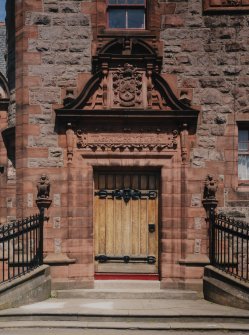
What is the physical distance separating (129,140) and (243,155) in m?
2.65

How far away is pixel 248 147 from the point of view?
10672 millimetres

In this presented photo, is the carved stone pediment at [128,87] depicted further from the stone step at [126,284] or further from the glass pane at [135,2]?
the stone step at [126,284]

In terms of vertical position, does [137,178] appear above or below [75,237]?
above

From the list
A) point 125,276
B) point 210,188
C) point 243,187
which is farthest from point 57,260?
point 243,187

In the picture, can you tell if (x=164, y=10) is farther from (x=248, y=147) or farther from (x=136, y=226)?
(x=136, y=226)

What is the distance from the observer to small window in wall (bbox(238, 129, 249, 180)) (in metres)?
10.7

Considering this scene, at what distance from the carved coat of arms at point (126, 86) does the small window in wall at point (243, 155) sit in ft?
8.13

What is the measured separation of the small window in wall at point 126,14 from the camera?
10.7 metres

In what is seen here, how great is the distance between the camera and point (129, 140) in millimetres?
10227

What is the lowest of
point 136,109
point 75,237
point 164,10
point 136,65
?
point 75,237

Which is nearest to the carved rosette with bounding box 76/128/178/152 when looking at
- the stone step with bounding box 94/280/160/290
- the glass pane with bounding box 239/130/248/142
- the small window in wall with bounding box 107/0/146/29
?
the glass pane with bounding box 239/130/248/142

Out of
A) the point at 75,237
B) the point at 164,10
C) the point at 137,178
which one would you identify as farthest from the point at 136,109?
the point at 75,237

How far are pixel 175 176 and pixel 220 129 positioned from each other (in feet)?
4.77

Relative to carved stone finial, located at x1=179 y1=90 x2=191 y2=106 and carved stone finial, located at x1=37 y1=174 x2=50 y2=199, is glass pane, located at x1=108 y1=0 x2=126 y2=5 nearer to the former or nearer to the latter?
carved stone finial, located at x1=179 y1=90 x2=191 y2=106
